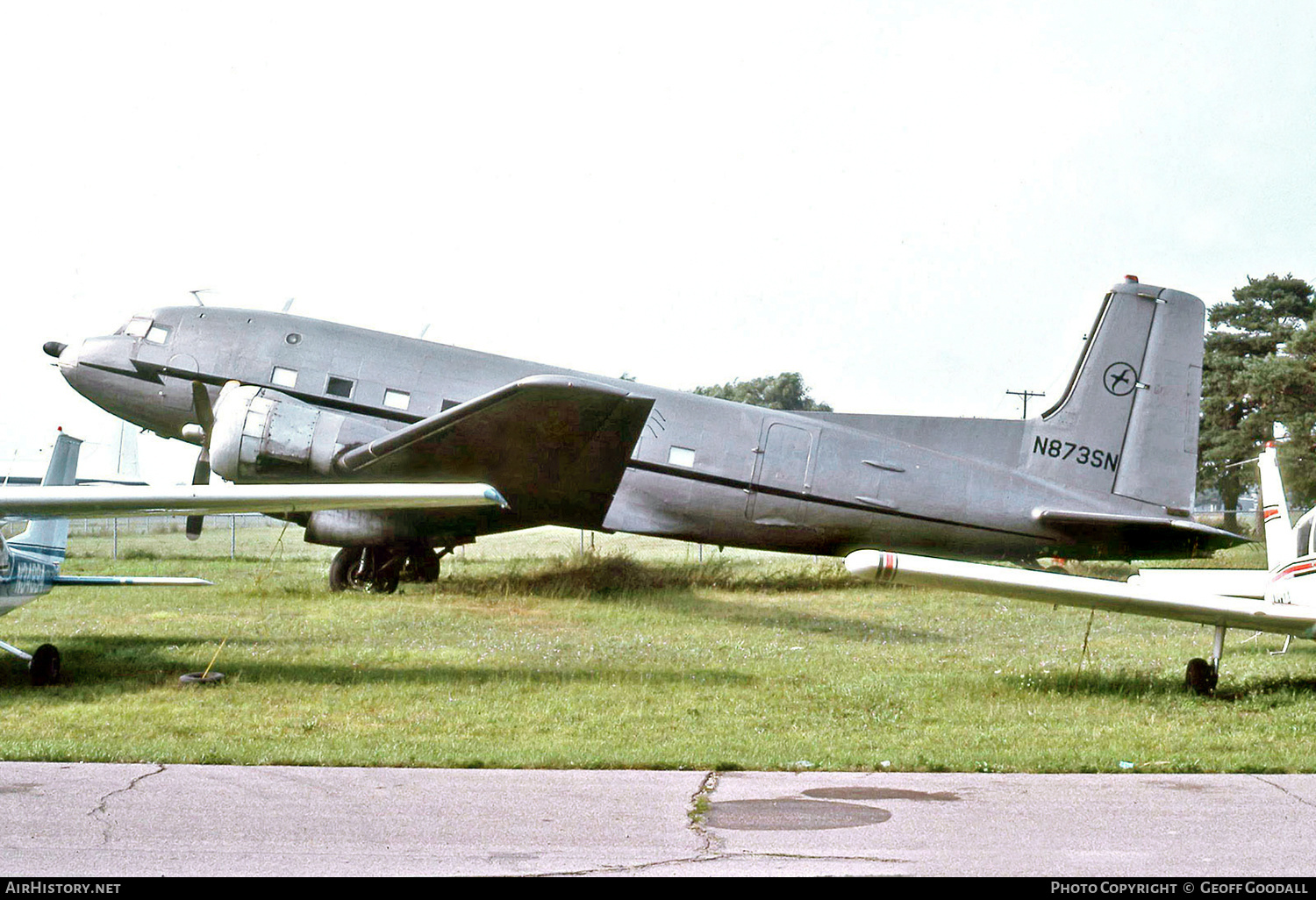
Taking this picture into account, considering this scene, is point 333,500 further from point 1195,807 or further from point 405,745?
point 1195,807

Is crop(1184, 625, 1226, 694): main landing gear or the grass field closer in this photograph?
the grass field

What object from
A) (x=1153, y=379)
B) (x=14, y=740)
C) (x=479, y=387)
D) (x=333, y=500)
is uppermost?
(x=1153, y=379)

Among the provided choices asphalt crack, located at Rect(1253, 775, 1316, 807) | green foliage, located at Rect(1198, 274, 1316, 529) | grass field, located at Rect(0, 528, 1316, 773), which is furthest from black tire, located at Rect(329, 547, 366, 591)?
green foliage, located at Rect(1198, 274, 1316, 529)

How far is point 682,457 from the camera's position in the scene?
1770cm

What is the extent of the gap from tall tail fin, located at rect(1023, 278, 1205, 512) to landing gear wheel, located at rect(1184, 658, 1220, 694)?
22.5 feet

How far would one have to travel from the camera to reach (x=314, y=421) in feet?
56.1

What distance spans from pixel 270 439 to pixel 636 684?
8.35m

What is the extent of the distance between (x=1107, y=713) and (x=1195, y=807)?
345 centimetres

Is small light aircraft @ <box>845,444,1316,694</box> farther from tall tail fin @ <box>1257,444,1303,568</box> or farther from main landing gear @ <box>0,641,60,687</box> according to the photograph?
main landing gear @ <box>0,641,60,687</box>

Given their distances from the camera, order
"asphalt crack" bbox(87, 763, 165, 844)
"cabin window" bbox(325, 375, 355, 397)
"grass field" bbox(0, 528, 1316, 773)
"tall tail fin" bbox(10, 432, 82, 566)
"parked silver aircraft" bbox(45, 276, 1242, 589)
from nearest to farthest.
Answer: "asphalt crack" bbox(87, 763, 165, 844) < "grass field" bbox(0, 528, 1316, 773) < "tall tail fin" bbox(10, 432, 82, 566) < "parked silver aircraft" bbox(45, 276, 1242, 589) < "cabin window" bbox(325, 375, 355, 397)

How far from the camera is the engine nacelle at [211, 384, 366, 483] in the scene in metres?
16.8

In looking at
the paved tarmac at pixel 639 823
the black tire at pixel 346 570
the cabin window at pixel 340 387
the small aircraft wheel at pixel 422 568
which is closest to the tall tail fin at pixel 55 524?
the cabin window at pixel 340 387

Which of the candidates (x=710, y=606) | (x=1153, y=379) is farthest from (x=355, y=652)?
(x=1153, y=379)

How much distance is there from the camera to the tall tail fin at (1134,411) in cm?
1686
